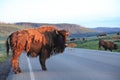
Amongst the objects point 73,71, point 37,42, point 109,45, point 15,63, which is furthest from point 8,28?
point 73,71

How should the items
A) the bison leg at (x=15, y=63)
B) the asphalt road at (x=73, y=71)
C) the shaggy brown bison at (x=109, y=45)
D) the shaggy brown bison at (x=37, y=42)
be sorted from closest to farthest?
the asphalt road at (x=73, y=71) < the bison leg at (x=15, y=63) < the shaggy brown bison at (x=37, y=42) < the shaggy brown bison at (x=109, y=45)

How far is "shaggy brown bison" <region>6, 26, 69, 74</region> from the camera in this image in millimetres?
20984

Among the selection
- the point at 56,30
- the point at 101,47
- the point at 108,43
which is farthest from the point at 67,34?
the point at 101,47

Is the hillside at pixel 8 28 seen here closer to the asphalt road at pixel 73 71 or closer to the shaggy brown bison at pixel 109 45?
the shaggy brown bison at pixel 109 45

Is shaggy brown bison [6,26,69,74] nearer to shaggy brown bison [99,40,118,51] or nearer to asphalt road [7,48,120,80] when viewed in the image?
asphalt road [7,48,120,80]

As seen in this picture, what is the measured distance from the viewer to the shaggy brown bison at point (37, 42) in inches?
826

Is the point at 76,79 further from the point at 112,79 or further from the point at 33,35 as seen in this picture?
the point at 33,35

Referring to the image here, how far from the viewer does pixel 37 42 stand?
21.6 m

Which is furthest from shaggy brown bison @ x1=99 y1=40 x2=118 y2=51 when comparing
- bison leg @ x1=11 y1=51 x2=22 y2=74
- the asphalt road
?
bison leg @ x1=11 y1=51 x2=22 y2=74

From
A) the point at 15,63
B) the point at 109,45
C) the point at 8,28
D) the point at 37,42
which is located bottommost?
the point at 8,28

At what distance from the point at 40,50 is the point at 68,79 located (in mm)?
5354

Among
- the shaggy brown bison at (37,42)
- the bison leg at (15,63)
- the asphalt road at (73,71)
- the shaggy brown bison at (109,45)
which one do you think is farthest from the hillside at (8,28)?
the bison leg at (15,63)

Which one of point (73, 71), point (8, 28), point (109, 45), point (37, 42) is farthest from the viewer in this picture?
point (8, 28)

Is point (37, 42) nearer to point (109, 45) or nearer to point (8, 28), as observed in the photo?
point (109, 45)
